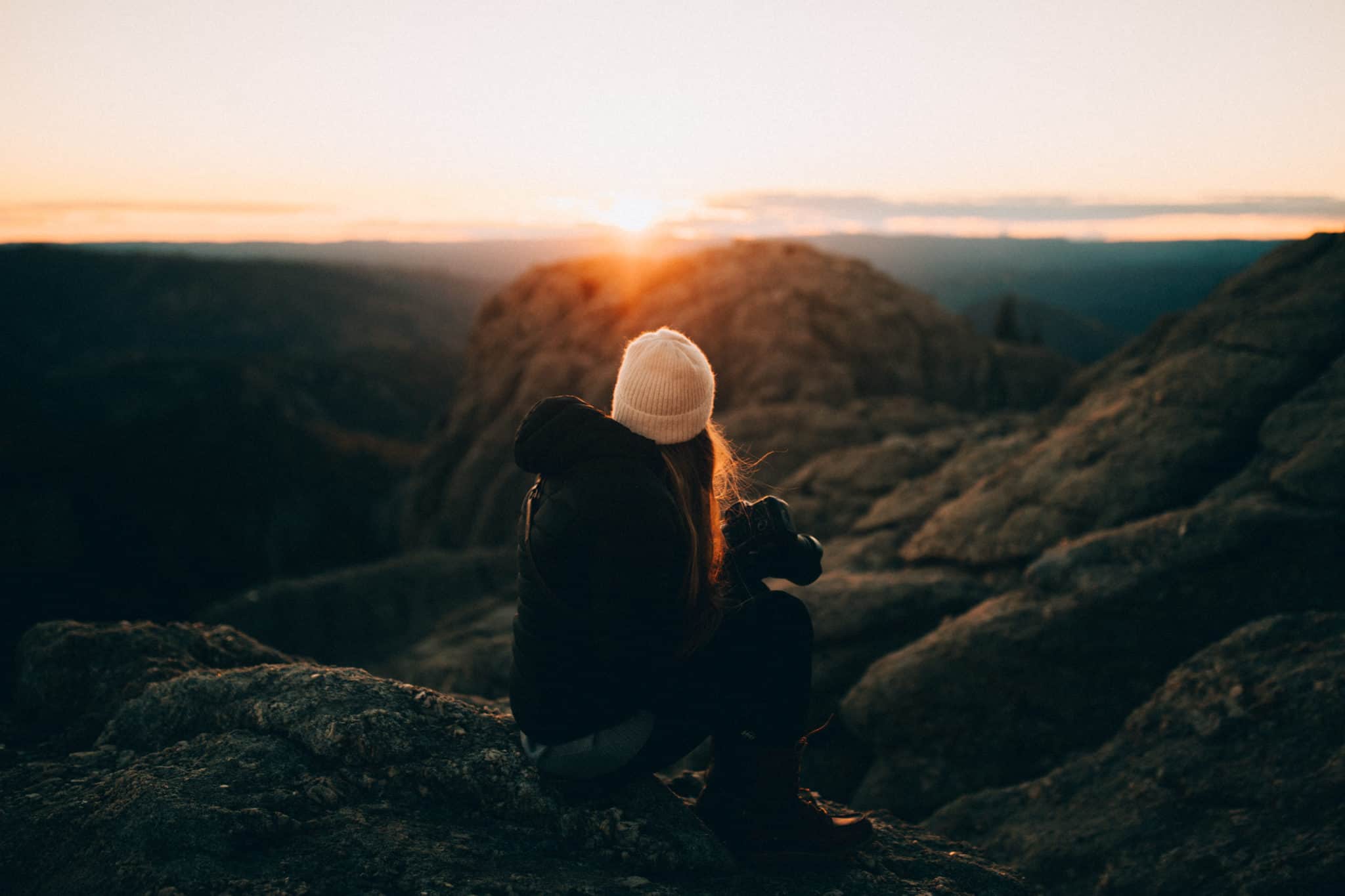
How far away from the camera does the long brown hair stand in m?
3.56

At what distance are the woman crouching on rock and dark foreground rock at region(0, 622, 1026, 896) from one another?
0.27 m

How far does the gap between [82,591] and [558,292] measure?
25852 millimetres

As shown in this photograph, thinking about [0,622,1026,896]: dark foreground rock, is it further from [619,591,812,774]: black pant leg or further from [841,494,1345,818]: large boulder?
[841,494,1345,818]: large boulder

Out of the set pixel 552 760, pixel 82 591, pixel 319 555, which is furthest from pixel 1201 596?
A: pixel 319 555

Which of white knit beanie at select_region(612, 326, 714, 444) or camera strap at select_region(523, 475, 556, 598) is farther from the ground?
white knit beanie at select_region(612, 326, 714, 444)

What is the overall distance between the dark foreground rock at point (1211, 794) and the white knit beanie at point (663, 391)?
4143mm

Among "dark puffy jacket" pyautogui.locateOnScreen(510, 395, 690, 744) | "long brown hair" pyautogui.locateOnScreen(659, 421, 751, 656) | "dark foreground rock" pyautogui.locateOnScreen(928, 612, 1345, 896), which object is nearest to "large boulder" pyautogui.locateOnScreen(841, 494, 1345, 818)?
"dark foreground rock" pyautogui.locateOnScreen(928, 612, 1345, 896)

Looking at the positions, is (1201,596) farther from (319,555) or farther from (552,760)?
(319,555)

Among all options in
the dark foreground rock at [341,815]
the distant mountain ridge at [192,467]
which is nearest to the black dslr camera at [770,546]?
the dark foreground rock at [341,815]

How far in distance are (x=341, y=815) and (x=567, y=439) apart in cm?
237

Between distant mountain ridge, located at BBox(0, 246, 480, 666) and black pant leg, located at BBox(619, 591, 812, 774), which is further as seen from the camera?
Result: distant mountain ridge, located at BBox(0, 246, 480, 666)

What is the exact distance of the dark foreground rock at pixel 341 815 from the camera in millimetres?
3389

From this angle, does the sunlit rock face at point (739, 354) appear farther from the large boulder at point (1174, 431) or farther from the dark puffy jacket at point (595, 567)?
the dark puffy jacket at point (595, 567)

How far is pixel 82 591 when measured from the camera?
3253 cm
